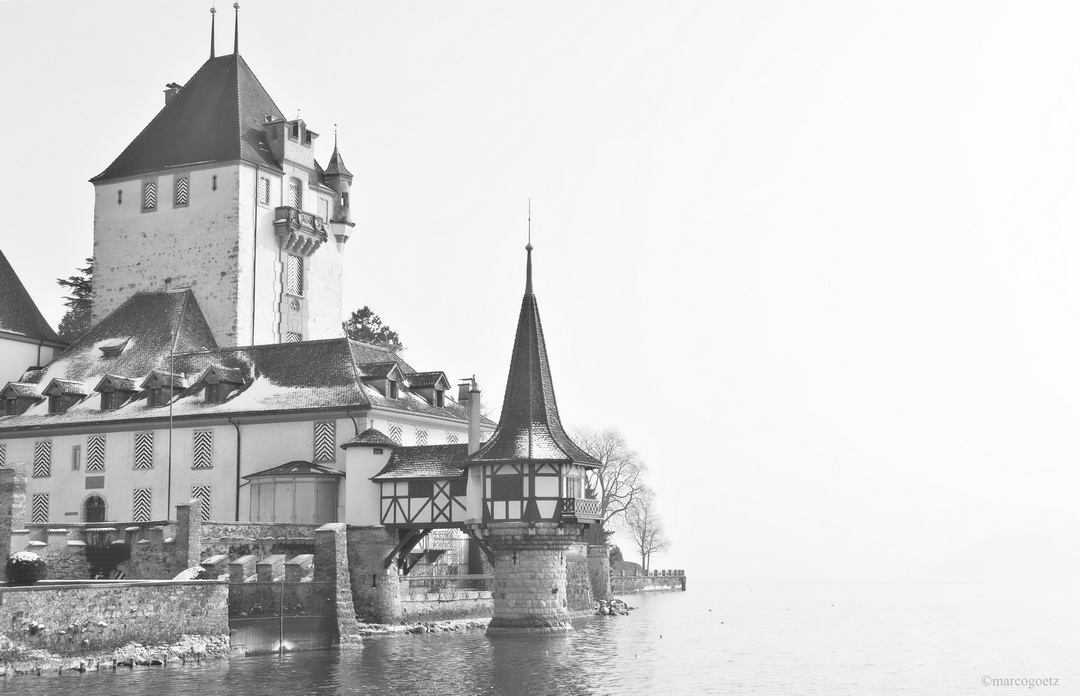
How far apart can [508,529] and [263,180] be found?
1071 inches

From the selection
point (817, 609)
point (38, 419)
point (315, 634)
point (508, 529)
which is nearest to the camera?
point (315, 634)

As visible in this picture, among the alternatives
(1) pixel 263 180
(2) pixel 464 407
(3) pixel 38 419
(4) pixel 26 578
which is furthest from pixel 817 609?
(4) pixel 26 578

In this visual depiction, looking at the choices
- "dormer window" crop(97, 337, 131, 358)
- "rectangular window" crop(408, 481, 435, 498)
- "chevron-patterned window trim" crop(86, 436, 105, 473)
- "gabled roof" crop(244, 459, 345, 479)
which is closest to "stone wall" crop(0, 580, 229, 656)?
"rectangular window" crop(408, 481, 435, 498)

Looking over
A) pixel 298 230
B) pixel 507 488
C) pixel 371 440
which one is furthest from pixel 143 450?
pixel 507 488

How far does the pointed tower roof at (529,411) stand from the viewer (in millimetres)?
55375

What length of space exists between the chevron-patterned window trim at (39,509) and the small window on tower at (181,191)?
17.1 m

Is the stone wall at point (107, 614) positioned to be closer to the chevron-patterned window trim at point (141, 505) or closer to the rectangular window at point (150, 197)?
the chevron-patterned window trim at point (141, 505)

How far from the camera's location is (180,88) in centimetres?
7969

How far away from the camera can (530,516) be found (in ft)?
180

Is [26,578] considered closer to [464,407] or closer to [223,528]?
[223,528]

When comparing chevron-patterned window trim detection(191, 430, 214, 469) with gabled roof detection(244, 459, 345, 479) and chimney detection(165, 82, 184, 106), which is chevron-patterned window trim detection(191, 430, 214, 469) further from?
chimney detection(165, 82, 184, 106)

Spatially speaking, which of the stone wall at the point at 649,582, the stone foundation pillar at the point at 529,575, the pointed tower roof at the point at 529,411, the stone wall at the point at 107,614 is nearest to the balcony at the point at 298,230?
the pointed tower roof at the point at 529,411

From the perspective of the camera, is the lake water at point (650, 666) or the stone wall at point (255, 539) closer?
the lake water at point (650, 666)

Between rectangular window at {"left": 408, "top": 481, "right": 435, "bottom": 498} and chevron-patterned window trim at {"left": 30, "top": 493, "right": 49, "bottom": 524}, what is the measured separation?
1796 cm
